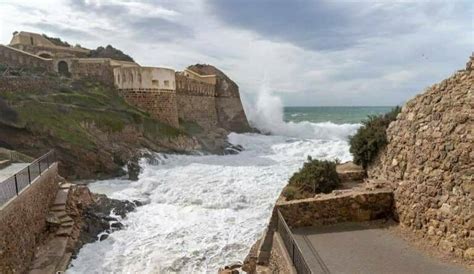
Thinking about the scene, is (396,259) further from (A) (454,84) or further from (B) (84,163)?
(B) (84,163)

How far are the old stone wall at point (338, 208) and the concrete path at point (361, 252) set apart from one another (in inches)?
8.0

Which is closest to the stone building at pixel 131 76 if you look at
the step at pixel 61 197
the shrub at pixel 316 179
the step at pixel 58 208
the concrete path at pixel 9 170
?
the step at pixel 61 197

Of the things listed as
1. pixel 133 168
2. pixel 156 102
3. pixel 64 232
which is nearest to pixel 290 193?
pixel 64 232

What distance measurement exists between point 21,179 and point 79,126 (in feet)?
41.1

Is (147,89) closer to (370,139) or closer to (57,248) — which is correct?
(57,248)

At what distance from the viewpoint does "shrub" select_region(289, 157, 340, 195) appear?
9.45 metres

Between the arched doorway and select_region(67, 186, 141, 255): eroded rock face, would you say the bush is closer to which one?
select_region(67, 186, 141, 255): eroded rock face

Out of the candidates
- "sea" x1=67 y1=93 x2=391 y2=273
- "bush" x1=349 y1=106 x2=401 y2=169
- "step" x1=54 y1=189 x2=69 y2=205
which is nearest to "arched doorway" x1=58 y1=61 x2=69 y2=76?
"sea" x1=67 y1=93 x2=391 y2=273

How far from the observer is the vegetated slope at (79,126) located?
18.7 metres

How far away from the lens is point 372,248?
7.05 meters

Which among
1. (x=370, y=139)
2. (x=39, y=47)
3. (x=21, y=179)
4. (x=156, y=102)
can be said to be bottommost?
(x=21, y=179)

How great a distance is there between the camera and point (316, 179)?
9516 mm

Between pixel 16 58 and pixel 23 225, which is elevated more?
pixel 16 58

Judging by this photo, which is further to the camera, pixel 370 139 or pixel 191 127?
pixel 191 127
